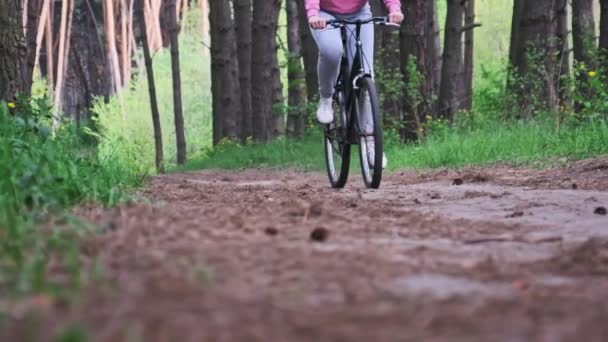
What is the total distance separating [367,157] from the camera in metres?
7.21

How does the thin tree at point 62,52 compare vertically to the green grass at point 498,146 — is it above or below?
above

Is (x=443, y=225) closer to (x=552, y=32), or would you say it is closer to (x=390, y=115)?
(x=552, y=32)

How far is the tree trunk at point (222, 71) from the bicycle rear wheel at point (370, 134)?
1264 cm

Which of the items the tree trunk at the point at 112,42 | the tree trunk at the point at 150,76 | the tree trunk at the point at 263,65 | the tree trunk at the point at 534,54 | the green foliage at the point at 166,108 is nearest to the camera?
the tree trunk at the point at 534,54

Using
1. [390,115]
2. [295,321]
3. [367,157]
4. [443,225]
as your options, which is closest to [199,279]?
[295,321]

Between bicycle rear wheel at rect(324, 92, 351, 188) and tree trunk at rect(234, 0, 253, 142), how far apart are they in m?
12.4

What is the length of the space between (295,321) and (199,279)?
1.32 ft

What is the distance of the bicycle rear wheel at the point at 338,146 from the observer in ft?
25.1

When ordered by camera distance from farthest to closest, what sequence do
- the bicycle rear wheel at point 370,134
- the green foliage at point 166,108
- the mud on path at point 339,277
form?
the green foliage at point 166,108
the bicycle rear wheel at point 370,134
the mud on path at point 339,277

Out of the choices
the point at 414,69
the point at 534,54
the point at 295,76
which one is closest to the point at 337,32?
the point at 534,54

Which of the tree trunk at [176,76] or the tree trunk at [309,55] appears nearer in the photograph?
the tree trunk at [309,55]

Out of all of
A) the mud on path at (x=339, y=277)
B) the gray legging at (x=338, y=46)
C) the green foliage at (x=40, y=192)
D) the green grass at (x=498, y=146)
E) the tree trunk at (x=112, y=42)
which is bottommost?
the green grass at (x=498, y=146)

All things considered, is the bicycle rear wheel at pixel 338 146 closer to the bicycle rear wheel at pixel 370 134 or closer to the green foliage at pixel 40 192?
the bicycle rear wheel at pixel 370 134

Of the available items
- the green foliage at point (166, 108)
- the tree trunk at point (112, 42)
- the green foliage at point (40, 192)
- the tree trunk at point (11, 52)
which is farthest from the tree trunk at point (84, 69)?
the green foliage at point (40, 192)
